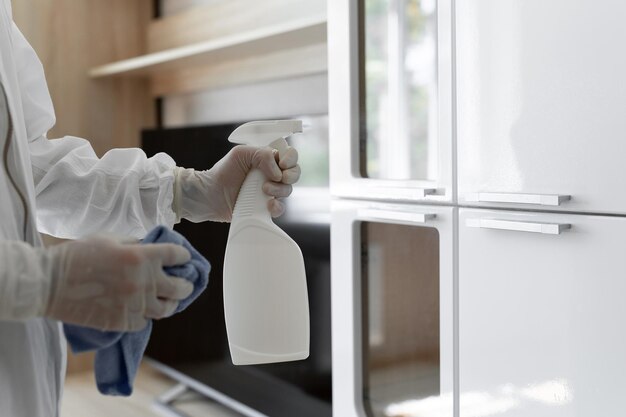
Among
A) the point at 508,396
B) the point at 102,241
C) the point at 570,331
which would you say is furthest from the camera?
the point at 508,396

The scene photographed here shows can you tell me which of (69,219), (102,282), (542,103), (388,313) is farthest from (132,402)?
(102,282)

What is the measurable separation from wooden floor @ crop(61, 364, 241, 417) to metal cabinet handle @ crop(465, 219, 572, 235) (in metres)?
A: 1.48

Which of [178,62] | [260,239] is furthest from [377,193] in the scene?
[178,62]

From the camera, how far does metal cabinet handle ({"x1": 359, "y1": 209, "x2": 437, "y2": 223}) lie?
1551 mm

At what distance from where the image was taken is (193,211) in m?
1.14

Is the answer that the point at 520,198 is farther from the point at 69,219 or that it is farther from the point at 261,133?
the point at 69,219

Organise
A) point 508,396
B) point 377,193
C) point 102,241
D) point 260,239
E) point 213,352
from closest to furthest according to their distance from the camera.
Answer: point 102,241 → point 260,239 → point 508,396 → point 377,193 → point 213,352

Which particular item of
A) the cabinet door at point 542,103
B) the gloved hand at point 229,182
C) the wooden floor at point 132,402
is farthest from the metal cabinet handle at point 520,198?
the wooden floor at point 132,402

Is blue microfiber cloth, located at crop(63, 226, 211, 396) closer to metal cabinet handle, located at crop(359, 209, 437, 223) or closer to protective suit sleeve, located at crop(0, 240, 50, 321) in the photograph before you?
protective suit sleeve, located at crop(0, 240, 50, 321)

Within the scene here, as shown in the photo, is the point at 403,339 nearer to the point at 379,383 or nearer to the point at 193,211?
the point at 379,383

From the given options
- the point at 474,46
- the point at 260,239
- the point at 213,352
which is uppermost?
the point at 474,46

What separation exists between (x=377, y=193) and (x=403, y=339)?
347 mm

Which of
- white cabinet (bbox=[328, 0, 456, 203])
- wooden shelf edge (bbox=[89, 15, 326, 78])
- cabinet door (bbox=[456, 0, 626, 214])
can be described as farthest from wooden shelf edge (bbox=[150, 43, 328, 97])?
cabinet door (bbox=[456, 0, 626, 214])

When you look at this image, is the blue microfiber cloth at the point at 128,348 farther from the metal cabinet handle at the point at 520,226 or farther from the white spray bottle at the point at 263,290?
the metal cabinet handle at the point at 520,226
